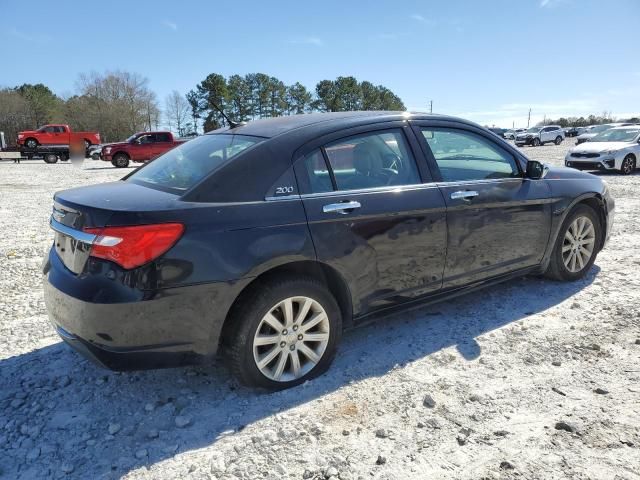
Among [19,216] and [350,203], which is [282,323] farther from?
[19,216]

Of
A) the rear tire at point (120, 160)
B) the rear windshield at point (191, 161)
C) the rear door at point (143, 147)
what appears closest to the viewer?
the rear windshield at point (191, 161)

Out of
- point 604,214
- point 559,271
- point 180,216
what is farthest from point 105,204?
point 604,214

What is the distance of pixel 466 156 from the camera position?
12.9 feet

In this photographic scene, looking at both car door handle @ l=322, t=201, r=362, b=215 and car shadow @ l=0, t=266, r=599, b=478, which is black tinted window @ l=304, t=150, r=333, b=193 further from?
car shadow @ l=0, t=266, r=599, b=478

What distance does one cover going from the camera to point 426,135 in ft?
11.9

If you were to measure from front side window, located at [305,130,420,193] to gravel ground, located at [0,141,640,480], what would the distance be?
1221 mm

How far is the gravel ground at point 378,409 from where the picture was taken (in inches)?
92.4

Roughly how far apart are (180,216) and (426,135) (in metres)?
2.00

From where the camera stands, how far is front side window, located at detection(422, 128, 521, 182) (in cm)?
367

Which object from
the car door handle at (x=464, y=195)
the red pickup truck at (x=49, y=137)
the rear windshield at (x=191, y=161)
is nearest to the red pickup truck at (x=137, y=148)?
the red pickup truck at (x=49, y=137)

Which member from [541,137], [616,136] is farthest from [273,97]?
[616,136]

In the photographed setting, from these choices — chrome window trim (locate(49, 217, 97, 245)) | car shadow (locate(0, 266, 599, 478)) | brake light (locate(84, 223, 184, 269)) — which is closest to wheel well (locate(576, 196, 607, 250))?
car shadow (locate(0, 266, 599, 478))

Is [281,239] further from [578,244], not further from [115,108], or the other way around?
[115,108]

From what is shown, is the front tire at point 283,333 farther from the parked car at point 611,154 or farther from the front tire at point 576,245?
the parked car at point 611,154
